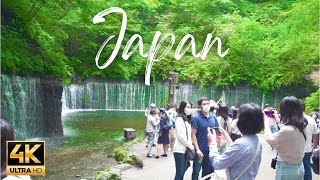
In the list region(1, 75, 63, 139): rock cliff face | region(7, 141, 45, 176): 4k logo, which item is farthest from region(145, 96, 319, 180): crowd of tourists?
region(1, 75, 63, 139): rock cliff face

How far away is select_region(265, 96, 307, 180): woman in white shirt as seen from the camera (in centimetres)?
340

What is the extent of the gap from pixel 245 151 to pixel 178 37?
26949mm

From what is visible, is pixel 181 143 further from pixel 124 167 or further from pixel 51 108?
pixel 51 108

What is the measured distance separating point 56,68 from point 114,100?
42.0 ft

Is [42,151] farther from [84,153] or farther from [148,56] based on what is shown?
[148,56]

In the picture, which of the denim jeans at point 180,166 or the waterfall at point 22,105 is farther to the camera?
the waterfall at point 22,105

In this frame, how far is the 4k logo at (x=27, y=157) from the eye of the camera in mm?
2344

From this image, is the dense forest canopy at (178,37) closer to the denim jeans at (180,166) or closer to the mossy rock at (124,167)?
the mossy rock at (124,167)

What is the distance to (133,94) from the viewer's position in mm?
27719

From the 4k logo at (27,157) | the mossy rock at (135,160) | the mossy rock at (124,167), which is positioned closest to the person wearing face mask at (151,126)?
the mossy rock at (135,160)

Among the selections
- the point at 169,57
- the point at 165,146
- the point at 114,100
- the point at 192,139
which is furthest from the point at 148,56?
the point at 192,139

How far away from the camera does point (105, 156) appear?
421 inches

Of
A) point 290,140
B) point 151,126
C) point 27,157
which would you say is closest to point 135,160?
point 151,126

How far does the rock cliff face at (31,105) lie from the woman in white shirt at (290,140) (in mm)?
10100
